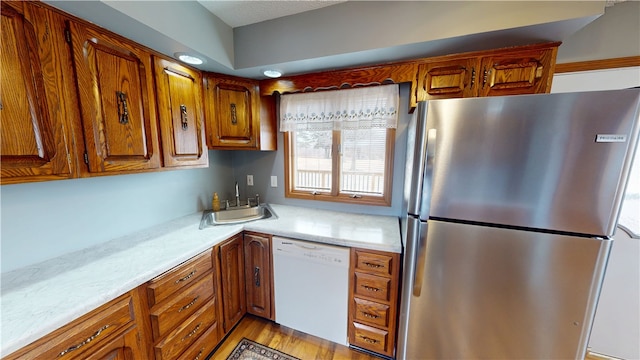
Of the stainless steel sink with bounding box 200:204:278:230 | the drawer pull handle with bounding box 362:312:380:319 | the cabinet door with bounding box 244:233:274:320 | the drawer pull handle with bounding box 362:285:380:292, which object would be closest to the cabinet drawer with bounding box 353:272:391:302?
the drawer pull handle with bounding box 362:285:380:292

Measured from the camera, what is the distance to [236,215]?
2.01 m

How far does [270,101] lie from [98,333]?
1.81 metres

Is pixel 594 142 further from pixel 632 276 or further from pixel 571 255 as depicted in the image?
pixel 632 276

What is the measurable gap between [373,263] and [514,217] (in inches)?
30.4

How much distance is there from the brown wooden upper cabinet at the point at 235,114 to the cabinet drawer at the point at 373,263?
49.3 inches

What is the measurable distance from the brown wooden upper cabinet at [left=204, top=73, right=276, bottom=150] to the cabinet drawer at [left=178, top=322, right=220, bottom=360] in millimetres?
1320

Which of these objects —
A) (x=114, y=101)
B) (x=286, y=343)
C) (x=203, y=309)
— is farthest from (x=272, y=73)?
(x=286, y=343)

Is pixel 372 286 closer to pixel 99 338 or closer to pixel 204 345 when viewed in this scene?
pixel 204 345

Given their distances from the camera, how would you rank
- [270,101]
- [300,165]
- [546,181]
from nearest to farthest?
[546,181]
[270,101]
[300,165]

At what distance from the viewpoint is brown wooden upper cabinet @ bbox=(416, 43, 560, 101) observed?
1.21m

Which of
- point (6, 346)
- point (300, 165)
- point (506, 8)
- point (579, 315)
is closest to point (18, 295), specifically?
point (6, 346)

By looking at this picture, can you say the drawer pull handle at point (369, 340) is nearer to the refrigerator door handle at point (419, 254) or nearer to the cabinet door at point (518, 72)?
Result: the refrigerator door handle at point (419, 254)

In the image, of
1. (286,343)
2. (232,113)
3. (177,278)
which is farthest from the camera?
(232,113)

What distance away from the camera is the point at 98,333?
88 centimetres
